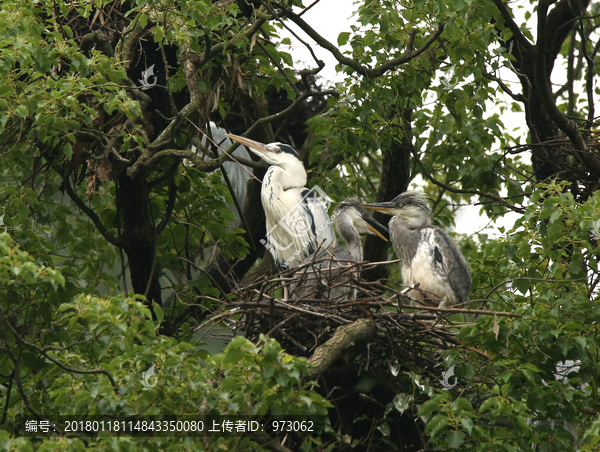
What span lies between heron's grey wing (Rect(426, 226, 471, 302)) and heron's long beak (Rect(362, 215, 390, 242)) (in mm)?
518

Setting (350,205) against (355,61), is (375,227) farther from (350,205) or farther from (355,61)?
(355,61)

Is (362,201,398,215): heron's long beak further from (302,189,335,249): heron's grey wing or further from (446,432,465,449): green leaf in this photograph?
(446,432,465,449): green leaf

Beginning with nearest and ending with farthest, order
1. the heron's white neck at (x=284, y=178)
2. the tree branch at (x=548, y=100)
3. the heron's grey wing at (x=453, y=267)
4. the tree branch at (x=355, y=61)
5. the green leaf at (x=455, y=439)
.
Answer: the green leaf at (x=455, y=439) < the tree branch at (x=548, y=100) < the tree branch at (x=355, y=61) < the heron's grey wing at (x=453, y=267) < the heron's white neck at (x=284, y=178)

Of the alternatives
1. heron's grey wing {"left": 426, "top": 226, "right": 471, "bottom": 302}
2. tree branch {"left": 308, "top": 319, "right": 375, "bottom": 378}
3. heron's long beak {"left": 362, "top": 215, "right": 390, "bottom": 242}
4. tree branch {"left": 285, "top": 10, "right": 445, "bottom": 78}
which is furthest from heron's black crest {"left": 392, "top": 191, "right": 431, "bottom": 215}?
tree branch {"left": 308, "top": 319, "right": 375, "bottom": 378}

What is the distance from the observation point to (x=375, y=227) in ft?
17.6

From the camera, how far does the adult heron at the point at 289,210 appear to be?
4.96m

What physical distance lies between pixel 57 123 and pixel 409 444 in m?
2.37

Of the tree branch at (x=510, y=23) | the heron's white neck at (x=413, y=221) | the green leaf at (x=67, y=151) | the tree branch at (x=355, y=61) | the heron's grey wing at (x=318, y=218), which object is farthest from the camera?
the heron's white neck at (x=413, y=221)

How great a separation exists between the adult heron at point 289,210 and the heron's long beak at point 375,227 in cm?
34

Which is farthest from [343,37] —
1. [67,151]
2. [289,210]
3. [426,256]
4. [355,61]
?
[67,151]

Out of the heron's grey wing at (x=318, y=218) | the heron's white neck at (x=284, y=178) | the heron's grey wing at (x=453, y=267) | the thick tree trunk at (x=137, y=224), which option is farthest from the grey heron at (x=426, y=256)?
the thick tree trunk at (x=137, y=224)

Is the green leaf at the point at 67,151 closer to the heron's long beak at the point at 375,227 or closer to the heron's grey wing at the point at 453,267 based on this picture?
the heron's long beak at the point at 375,227

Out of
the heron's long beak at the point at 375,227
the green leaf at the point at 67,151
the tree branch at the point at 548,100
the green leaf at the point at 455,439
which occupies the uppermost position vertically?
the tree branch at the point at 548,100

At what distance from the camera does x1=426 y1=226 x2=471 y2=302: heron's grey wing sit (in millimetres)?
4816
